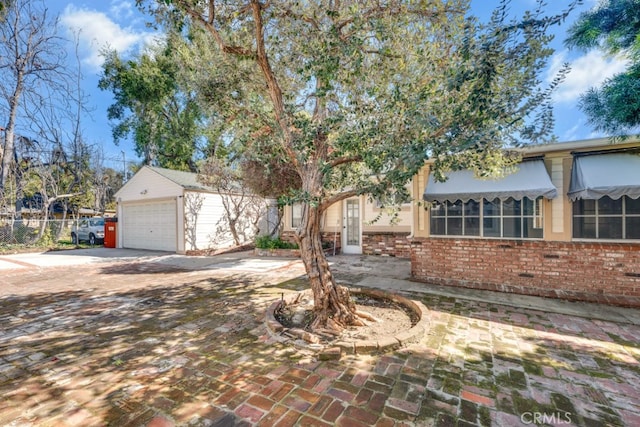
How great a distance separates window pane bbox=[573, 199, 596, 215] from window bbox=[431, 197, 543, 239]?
61 centimetres

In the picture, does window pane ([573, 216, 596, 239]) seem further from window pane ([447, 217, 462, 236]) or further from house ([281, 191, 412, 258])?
house ([281, 191, 412, 258])

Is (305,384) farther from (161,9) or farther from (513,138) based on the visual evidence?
(161,9)

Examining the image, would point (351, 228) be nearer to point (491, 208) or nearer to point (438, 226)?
point (438, 226)

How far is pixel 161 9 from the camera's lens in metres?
4.83

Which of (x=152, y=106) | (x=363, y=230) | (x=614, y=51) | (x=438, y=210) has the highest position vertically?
(x=152, y=106)

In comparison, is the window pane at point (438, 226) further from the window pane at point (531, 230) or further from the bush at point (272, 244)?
the bush at point (272, 244)

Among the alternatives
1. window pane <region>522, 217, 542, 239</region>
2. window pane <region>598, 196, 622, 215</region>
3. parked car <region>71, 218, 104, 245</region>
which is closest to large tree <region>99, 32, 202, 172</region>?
parked car <region>71, 218, 104, 245</region>

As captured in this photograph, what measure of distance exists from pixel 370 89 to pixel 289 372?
431 cm

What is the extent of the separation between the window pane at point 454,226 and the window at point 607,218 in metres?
2.17

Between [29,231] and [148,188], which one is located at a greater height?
[148,188]

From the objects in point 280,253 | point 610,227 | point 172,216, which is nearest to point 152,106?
point 172,216

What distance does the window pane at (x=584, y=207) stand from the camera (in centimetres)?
578

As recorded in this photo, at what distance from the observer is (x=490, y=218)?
6668mm

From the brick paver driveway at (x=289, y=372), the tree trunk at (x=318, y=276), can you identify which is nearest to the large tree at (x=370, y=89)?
the tree trunk at (x=318, y=276)
